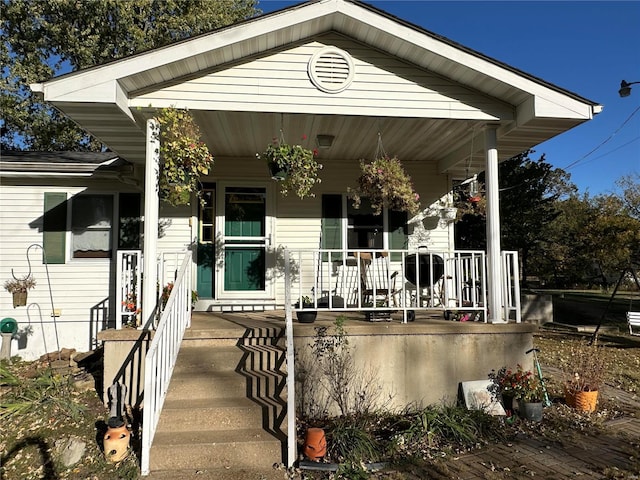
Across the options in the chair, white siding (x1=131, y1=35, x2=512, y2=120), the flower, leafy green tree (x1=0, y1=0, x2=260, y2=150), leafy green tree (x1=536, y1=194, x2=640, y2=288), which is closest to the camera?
the flower

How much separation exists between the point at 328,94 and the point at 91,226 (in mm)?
4810

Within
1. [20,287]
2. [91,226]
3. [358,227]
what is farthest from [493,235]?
[20,287]

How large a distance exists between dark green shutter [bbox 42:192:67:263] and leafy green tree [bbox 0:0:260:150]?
356 inches

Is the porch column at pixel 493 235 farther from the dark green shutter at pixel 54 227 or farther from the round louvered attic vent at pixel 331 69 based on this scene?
the dark green shutter at pixel 54 227

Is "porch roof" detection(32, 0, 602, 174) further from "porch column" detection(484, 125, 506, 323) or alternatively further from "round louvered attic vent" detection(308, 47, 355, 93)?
"porch column" detection(484, 125, 506, 323)

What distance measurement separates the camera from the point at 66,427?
14.0 ft

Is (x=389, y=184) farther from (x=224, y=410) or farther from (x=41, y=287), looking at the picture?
(x=41, y=287)

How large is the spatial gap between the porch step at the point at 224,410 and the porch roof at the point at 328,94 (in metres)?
2.70

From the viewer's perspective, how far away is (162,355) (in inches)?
152

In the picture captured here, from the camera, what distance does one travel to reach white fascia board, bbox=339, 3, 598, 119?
482cm

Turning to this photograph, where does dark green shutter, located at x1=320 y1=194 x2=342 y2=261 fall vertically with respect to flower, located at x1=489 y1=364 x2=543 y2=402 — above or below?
above

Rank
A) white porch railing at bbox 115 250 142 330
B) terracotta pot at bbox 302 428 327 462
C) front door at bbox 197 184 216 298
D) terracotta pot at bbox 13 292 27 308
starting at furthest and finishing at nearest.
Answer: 1. front door at bbox 197 184 216 298
2. terracotta pot at bbox 13 292 27 308
3. white porch railing at bbox 115 250 142 330
4. terracotta pot at bbox 302 428 327 462

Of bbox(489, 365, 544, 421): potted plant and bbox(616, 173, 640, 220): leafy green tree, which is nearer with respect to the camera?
bbox(489, 365, 544, 421): potted plant

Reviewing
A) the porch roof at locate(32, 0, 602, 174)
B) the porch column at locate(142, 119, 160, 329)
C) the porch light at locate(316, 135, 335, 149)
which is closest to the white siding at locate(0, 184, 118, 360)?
the porch roof at locate(32, 0, 602, 174)
